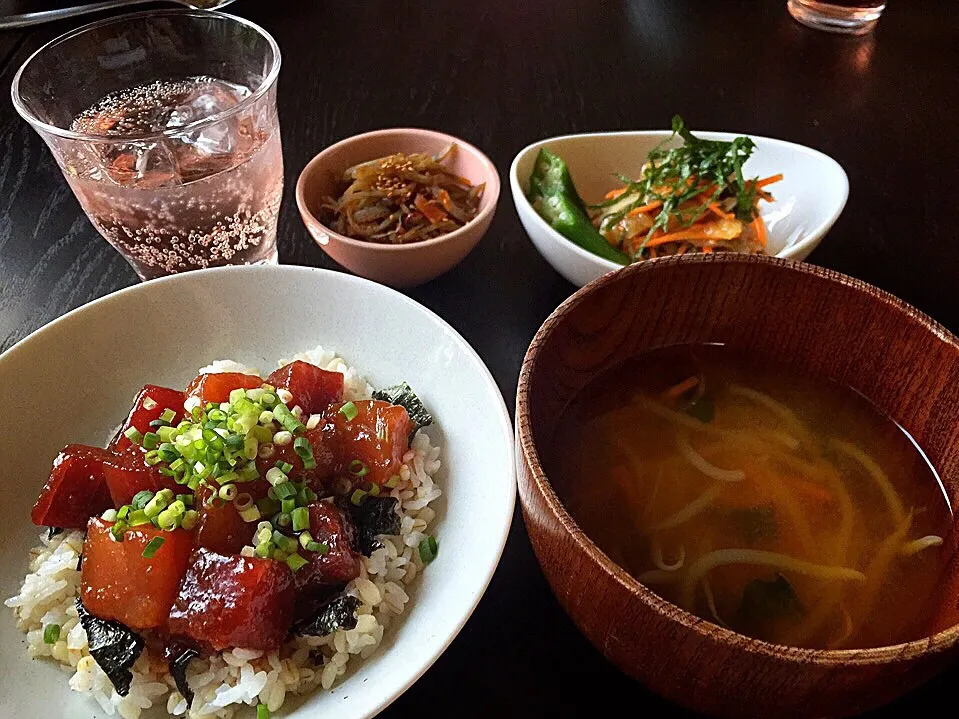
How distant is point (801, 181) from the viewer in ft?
4.91

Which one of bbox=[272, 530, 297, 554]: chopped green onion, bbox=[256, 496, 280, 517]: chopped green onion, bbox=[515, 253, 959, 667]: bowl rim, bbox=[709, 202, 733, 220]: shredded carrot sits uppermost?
bbox=[515, 253, 959, 667]: bowl rim

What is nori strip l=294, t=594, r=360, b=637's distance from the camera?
2.81 feet

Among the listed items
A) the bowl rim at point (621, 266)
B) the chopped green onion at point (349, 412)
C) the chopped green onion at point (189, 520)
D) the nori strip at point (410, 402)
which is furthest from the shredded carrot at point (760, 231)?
the chopped green onion at point (189, 520)

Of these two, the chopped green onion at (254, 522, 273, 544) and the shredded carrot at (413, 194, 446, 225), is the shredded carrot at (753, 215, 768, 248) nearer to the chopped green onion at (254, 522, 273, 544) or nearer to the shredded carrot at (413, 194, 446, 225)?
the shredded carrot at (413, 194, 446, 225)

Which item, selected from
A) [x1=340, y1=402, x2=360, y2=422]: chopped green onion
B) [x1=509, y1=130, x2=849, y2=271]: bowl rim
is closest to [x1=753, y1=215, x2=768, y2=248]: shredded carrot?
[x1=509, y1=130, x2=849, y2=271]: bowl rim

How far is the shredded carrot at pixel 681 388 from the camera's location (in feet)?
3.36

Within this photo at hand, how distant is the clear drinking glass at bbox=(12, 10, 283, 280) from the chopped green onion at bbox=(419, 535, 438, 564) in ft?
2.09

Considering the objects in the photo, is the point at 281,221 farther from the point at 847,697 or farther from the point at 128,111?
the point at 847,697

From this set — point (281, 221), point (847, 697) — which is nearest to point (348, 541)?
point (847, 697)

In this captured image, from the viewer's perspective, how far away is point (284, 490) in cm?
91

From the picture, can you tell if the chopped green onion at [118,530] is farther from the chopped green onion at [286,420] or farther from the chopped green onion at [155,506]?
the chopped green onion at [286,420]

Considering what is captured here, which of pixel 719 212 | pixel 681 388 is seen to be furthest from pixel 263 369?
pixel 719 212

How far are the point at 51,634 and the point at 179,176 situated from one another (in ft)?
2.20

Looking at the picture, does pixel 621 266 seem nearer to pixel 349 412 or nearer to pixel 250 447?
pixel 349 412
